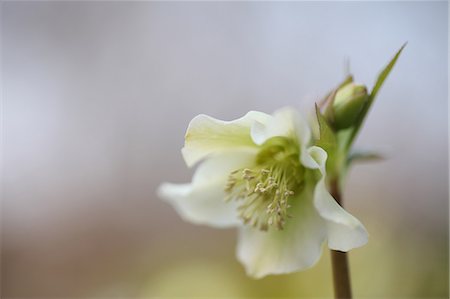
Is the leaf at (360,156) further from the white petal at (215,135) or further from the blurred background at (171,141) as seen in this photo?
the blurred background at (171,141)

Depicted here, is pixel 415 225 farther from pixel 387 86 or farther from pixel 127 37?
pixel 127 37

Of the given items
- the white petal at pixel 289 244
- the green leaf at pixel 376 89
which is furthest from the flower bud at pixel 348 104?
the white petal at pixel 289 244

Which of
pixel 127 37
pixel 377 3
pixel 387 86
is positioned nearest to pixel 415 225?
pixel 387 86

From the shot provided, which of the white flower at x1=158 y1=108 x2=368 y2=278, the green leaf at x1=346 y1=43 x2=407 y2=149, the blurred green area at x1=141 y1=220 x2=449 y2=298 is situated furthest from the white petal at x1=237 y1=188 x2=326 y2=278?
the blurred green area at x1=141 y1=220 x2=449 y2=298

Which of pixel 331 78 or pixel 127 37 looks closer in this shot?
pixel 331 78

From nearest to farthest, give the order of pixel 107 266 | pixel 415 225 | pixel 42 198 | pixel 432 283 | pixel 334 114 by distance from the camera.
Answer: pixel 334 114, pixel 432 283, pixel 415 225, pixel 107 266, pixel 42 198
